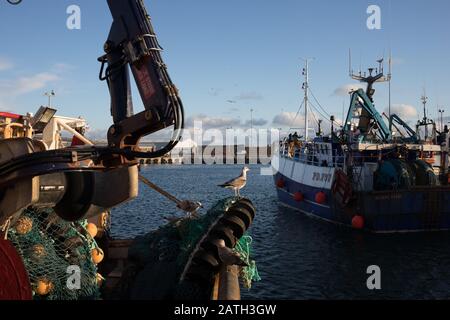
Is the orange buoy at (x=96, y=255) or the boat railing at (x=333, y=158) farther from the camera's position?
the boat railing at (x=333, y=158)

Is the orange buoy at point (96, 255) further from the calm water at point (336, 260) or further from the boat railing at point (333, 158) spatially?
the boat railing at point (333, 158)

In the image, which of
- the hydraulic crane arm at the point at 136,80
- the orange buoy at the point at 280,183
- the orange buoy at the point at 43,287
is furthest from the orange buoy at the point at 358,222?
the hydraulic crane arm at the point at 136,80

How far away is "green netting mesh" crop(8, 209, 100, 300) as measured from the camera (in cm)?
757

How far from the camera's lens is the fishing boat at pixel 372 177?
2522cm

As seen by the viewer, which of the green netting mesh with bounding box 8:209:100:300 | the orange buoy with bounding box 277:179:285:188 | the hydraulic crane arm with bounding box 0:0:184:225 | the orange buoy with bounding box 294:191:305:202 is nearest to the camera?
the hydraulic crane arm with bounding box 0:0:184:225

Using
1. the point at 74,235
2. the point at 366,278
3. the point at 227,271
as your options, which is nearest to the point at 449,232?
the point at 366,278

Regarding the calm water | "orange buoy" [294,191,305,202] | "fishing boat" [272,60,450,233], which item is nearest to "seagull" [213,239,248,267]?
the calm water

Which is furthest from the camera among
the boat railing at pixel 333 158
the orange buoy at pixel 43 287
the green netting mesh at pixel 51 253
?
the boat railing at pixel 333 158

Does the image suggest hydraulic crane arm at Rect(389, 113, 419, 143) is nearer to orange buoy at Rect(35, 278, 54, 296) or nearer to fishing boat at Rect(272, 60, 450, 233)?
fishing boat at Rect(272, 60, 450, 233)

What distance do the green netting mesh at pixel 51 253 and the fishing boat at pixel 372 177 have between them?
20.8 m

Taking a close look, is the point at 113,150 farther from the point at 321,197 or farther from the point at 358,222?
the point at 321,197

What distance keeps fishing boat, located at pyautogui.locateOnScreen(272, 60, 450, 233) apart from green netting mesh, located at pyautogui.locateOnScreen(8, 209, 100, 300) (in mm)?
20792

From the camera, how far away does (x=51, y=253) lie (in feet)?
26.0
